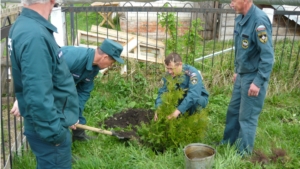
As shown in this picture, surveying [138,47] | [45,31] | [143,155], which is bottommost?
[143,155]

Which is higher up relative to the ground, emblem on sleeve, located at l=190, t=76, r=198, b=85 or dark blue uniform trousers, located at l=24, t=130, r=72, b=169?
emblem on sleeve, located at l=190, t=76, r=198, b=85

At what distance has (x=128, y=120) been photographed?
17.5 ft

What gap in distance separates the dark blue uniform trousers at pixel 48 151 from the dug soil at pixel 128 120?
188 cm

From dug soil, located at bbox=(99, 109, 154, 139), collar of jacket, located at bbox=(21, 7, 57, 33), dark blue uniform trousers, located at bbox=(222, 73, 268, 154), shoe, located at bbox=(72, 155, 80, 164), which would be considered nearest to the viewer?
collar of jacket, located at bbox=(21, 7, 57, 33)

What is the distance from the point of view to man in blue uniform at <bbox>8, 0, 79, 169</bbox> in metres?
2.33

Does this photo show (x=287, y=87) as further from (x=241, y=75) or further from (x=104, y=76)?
(x=104, y=76)

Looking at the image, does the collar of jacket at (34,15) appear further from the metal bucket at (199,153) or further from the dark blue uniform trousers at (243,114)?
the dark blue uniform trousers at (243,114)

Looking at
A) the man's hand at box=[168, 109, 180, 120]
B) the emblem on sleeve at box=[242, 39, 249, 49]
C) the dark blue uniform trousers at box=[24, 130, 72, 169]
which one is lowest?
the man's hand at box=[168, 109, 180, 120]

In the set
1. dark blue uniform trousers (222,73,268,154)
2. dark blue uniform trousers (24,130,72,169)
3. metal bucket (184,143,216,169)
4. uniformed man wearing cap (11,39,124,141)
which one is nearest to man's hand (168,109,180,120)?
metal bucket (184,143,216,169)

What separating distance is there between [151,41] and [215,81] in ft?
5.74

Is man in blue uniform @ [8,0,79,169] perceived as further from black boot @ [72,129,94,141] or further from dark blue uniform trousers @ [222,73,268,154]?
dark blue uniform trousers @ [222,73,268,154]

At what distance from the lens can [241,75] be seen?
13.5ft

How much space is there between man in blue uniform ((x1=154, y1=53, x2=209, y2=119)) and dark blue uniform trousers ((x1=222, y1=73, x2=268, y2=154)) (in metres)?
Result: 0.42

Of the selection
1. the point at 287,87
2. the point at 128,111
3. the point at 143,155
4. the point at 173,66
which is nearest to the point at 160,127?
the point at 143,155
